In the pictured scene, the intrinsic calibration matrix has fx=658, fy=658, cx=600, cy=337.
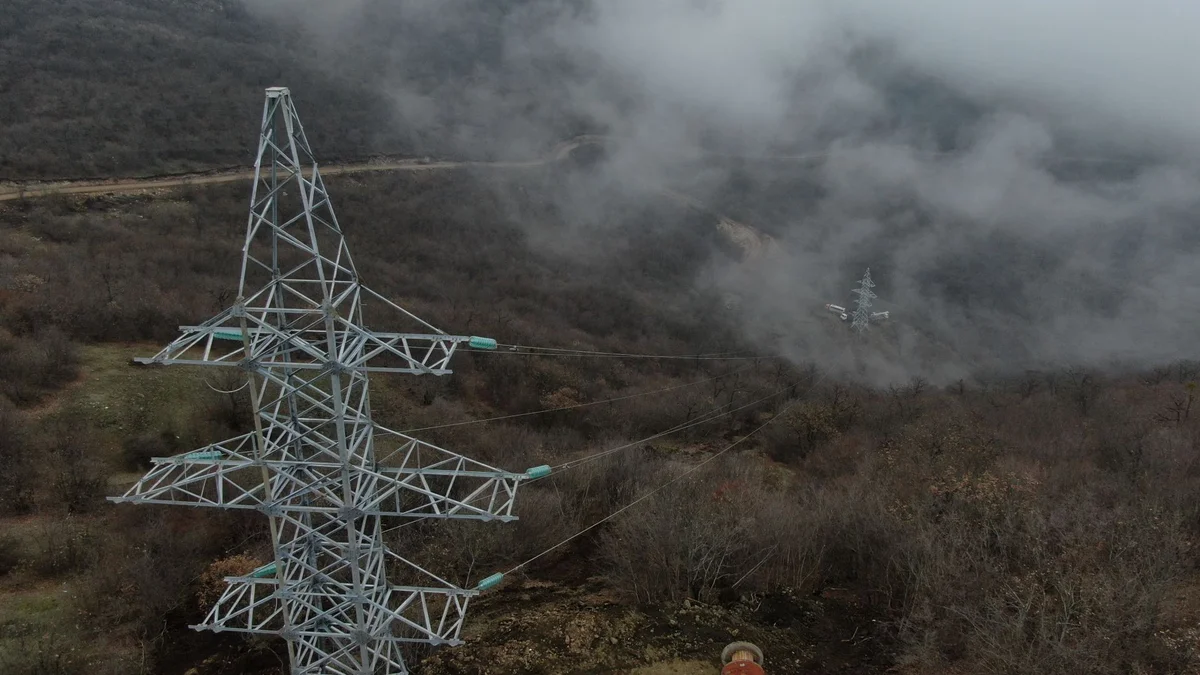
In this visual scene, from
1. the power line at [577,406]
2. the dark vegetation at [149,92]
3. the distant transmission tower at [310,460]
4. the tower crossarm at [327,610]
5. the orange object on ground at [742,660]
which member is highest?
the dark vegetation at [149,92]

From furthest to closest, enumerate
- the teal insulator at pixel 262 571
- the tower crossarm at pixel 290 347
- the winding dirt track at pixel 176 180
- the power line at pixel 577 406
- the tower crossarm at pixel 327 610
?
the winding dirt track at pixel 176 180, the power line at pixel 577 406, the teal insulator at pixel 262 571, the tower crossarm at pixel 327 610, the tower crossarm at pixel 290 347

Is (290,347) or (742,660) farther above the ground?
(290,347)

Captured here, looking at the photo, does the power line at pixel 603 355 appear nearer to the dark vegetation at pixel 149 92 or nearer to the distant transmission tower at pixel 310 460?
the distant transmission tower at pixel 310 460

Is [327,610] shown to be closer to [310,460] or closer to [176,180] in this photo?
[310,460]

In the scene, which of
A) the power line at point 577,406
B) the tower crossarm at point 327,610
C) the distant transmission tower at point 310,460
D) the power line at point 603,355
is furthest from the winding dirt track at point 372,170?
the tower crossarm at point 327,610

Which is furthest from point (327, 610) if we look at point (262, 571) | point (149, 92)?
point (149, 92)

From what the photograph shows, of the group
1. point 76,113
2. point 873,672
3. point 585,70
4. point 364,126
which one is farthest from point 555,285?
point 585,70

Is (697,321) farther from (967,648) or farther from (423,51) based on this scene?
(423,51)

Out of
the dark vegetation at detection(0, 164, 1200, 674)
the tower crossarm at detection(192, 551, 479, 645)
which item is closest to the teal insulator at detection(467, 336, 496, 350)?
the tower crossarm at detection(192, 551, 479, 645)
